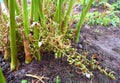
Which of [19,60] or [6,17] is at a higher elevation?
[6,17]

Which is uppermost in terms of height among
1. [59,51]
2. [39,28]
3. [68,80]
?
[39,28]

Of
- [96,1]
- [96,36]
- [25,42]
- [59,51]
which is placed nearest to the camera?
[25,42]

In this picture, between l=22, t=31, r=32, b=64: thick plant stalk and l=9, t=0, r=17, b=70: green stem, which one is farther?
l=22, t=31, r=32, b=64: thick plant stalk

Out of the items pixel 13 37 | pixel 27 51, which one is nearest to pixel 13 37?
pixel 13 37

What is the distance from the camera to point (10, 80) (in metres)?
1.11

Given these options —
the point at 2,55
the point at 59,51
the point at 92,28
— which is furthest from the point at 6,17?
the point at 92,28

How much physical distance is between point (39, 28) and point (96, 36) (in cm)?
94

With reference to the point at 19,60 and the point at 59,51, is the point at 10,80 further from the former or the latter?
the point at 59,51

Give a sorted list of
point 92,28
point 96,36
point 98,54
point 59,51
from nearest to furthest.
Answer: point 59,51 < point 98,54 < point 96,36 < point 92,28

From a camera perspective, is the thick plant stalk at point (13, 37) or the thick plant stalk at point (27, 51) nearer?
the thick plant stalk at point (13, 37)

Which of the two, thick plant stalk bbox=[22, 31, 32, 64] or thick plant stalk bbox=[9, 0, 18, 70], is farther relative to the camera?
thick plant stalk bbox=[22, 31, 32, 64]

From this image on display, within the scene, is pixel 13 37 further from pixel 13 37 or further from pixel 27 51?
pixel 27 51

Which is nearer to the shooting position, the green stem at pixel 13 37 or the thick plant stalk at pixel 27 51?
the green stem at pixel 13 37

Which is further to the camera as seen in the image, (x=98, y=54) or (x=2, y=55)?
(x=98, y=54)
